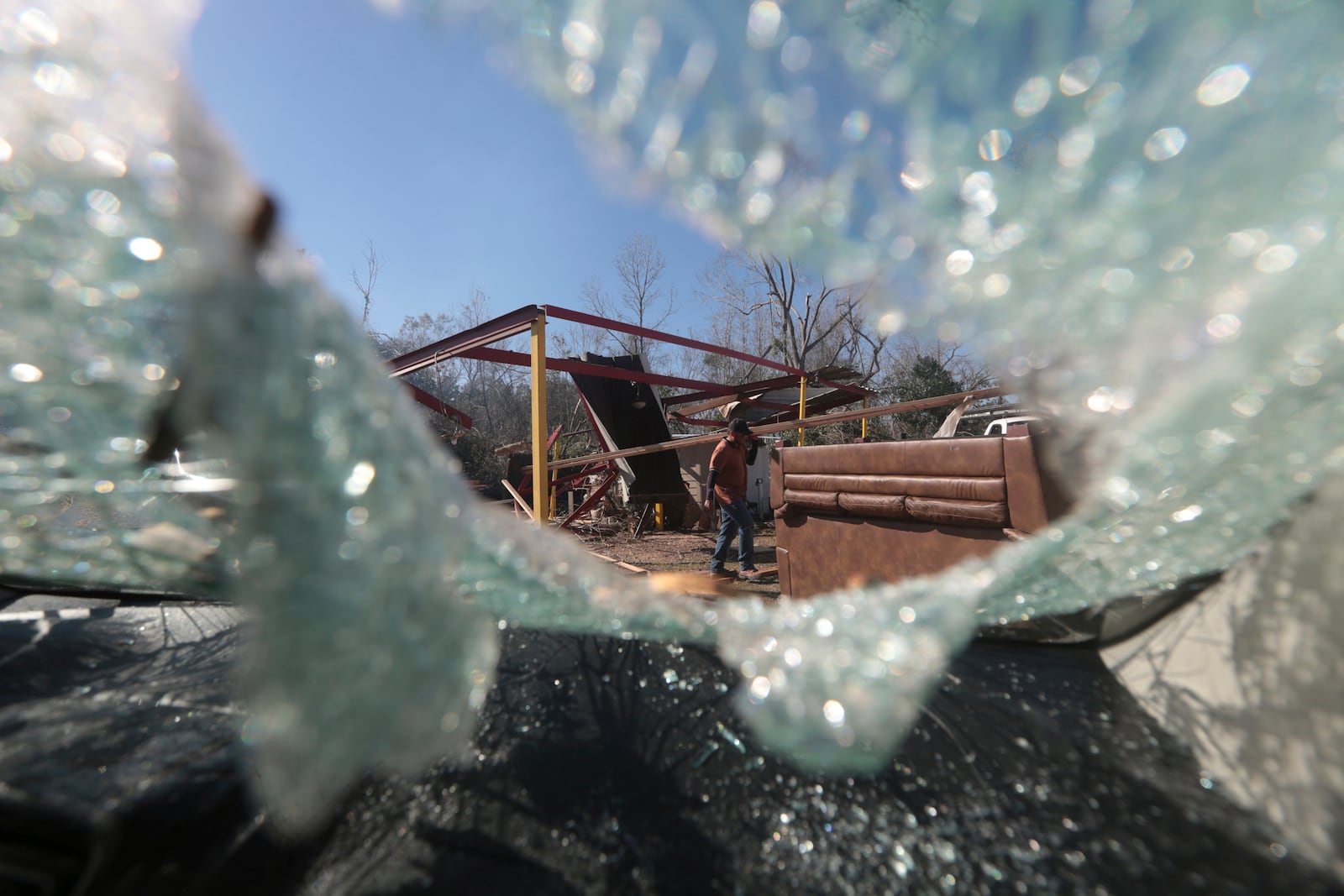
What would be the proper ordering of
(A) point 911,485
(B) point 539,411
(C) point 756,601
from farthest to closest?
(B) point 539,411 < (A) point 911,485 < (C) point 756,601

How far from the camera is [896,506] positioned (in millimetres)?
2156

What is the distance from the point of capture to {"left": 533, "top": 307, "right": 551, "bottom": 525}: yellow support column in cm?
264

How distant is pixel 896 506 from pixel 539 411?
1798mm

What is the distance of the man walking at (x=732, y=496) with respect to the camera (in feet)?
14.0

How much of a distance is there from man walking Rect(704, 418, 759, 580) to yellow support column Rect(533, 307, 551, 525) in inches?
72.6

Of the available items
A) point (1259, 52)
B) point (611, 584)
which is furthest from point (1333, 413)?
point (611, 584)

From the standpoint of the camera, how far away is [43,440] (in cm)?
65

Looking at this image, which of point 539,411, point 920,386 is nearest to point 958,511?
point 539,411

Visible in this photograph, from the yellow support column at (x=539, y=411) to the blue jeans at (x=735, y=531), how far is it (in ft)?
6.65

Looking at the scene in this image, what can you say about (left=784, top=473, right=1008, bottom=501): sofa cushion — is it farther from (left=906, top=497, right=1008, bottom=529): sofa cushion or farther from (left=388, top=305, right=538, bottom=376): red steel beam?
(left=388, top=305, right=538, bottom=376): red steel beam

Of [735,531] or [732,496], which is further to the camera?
[735,531]

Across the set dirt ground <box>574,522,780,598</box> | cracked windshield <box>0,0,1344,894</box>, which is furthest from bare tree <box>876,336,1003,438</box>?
cracked windshield <box>0,0,1344,894</box>

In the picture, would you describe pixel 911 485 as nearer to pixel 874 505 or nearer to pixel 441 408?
pixel 874 505

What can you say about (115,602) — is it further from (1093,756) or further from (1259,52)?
(1259,52)
